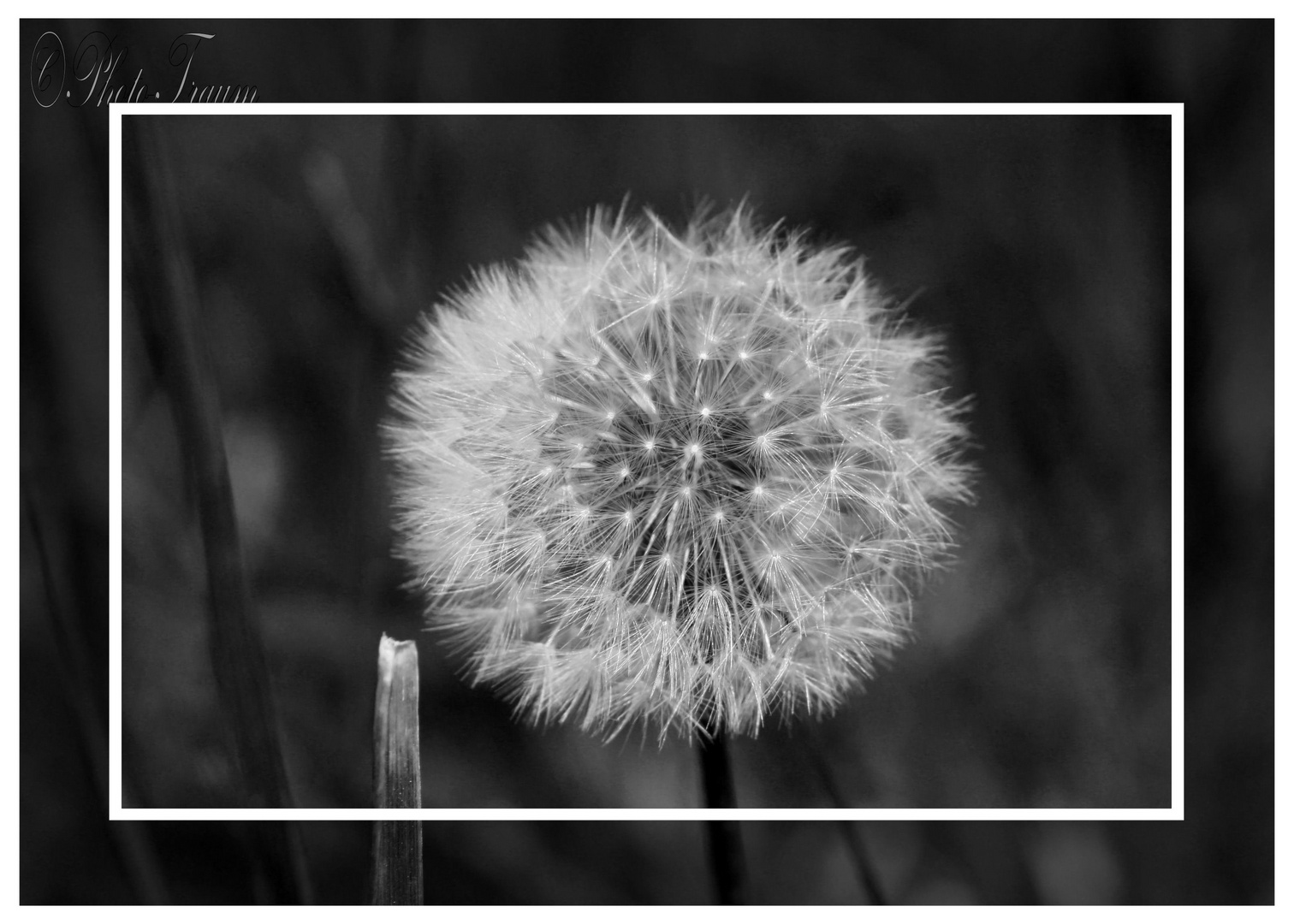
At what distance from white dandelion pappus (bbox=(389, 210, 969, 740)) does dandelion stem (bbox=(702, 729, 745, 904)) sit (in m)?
0.12

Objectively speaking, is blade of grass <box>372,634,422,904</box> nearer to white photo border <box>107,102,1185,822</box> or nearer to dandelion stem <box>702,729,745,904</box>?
white photo border <box>107,102,1185,822</box>

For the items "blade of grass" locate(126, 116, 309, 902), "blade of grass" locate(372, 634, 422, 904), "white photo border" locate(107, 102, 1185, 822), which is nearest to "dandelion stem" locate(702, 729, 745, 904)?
"white photo border" locate(107, 102, 1185, 822)

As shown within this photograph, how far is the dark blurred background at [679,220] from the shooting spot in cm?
136

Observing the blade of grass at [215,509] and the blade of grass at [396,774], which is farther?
the blade of grass at [215,509]

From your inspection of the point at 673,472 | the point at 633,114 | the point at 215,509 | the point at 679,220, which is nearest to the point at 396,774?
the point at 215,509

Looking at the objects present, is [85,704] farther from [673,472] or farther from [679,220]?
[679,220]

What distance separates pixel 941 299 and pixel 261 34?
133 centimetres

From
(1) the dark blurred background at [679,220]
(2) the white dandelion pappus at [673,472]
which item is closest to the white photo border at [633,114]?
(1) the dark blurred background at [679,220]

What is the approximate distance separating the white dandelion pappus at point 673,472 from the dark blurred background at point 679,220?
0.29 ft

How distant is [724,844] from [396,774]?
63 cm

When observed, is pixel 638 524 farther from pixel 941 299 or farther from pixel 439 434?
pixel 941 299

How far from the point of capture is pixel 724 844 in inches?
56.8

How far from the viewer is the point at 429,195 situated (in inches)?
54.9

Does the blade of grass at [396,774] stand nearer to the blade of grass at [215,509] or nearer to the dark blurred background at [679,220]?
the dark blurred background at [679,220]
